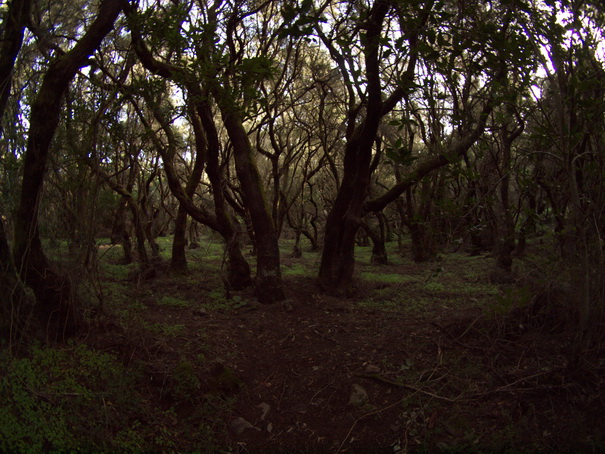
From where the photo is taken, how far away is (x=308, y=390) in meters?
5.11

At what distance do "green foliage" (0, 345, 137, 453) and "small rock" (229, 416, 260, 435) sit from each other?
92 cm

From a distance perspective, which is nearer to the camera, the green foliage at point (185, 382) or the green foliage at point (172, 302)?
the green foliage at point (185, 382)

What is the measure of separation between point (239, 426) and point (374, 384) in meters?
1.39

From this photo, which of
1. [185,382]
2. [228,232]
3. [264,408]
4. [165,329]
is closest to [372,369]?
[264,408]

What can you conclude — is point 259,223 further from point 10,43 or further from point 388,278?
point 10,43

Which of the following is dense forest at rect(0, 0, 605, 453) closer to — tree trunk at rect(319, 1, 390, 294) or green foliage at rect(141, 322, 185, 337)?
green foliage at rect(141, 322, 185, 337)

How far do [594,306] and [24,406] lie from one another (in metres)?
4.58

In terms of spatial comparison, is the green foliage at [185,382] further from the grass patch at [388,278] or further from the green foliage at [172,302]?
the grass patch at [388,278]

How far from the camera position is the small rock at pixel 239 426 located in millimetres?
4474

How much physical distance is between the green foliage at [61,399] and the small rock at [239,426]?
921mm

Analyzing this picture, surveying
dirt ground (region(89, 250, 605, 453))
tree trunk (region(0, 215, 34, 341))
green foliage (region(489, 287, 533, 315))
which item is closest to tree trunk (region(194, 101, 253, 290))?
dirt ground (region(89, 250, 605, 453))

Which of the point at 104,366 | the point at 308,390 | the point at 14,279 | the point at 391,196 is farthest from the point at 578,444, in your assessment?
the point at 391,196

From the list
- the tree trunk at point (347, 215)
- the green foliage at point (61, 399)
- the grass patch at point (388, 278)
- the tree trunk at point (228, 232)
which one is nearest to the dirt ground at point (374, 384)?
the green foliage at point (61, 399)

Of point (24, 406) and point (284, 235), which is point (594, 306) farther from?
point (284, 235)
